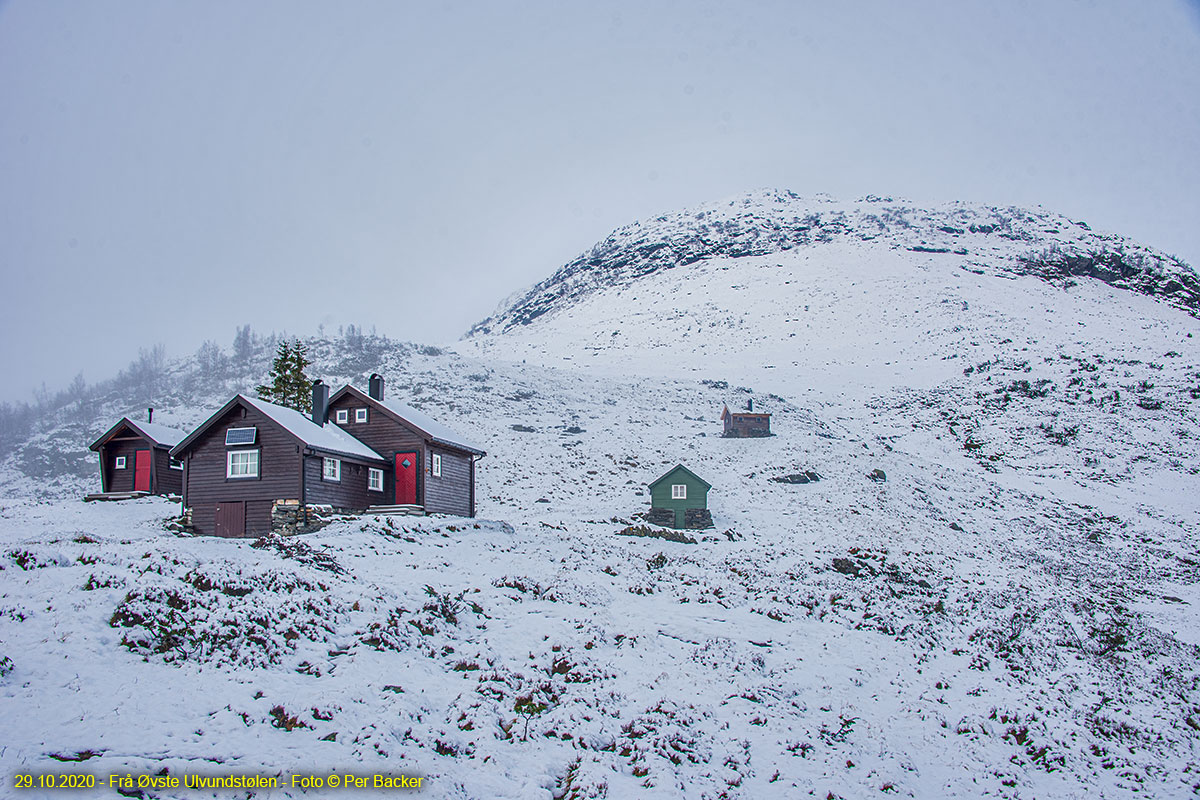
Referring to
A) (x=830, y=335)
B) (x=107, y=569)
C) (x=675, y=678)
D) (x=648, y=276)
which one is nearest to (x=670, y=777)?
(x=675, y=678)

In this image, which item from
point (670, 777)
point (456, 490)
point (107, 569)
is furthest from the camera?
point (456, 490)

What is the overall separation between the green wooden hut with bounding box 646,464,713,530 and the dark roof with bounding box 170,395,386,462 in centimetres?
1563

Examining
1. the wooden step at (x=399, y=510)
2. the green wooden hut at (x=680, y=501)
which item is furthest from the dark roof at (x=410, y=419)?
the green wooden hut at (x=680, y=501)

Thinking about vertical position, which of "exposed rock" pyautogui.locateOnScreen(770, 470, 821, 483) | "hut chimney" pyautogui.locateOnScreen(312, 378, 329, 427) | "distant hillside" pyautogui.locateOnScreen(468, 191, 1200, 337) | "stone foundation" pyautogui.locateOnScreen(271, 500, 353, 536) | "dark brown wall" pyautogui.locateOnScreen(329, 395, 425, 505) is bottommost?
"stone foundation" pyautogui.locateOnScreen(271, 500, 353, 536)

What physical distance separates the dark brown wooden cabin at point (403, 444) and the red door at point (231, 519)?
19.6 feet

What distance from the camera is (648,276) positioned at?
147 meters

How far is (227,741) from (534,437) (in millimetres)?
46986

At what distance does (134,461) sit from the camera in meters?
38.3

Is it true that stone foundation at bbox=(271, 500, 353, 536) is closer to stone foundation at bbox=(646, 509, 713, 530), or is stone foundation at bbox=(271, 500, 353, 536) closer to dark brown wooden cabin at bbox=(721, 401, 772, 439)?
stone foundation at bbox=(646, 509, 713, 530)

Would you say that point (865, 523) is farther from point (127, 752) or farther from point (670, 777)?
point (127, 752)

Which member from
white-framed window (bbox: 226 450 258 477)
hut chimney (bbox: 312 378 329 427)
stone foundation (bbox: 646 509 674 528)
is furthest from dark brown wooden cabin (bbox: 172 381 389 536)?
stone foundation (bbox: 646 509 674 528)

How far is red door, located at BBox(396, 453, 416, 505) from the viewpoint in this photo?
3066cm

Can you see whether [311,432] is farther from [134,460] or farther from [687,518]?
[687,518]

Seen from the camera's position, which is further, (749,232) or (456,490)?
(749,232)
